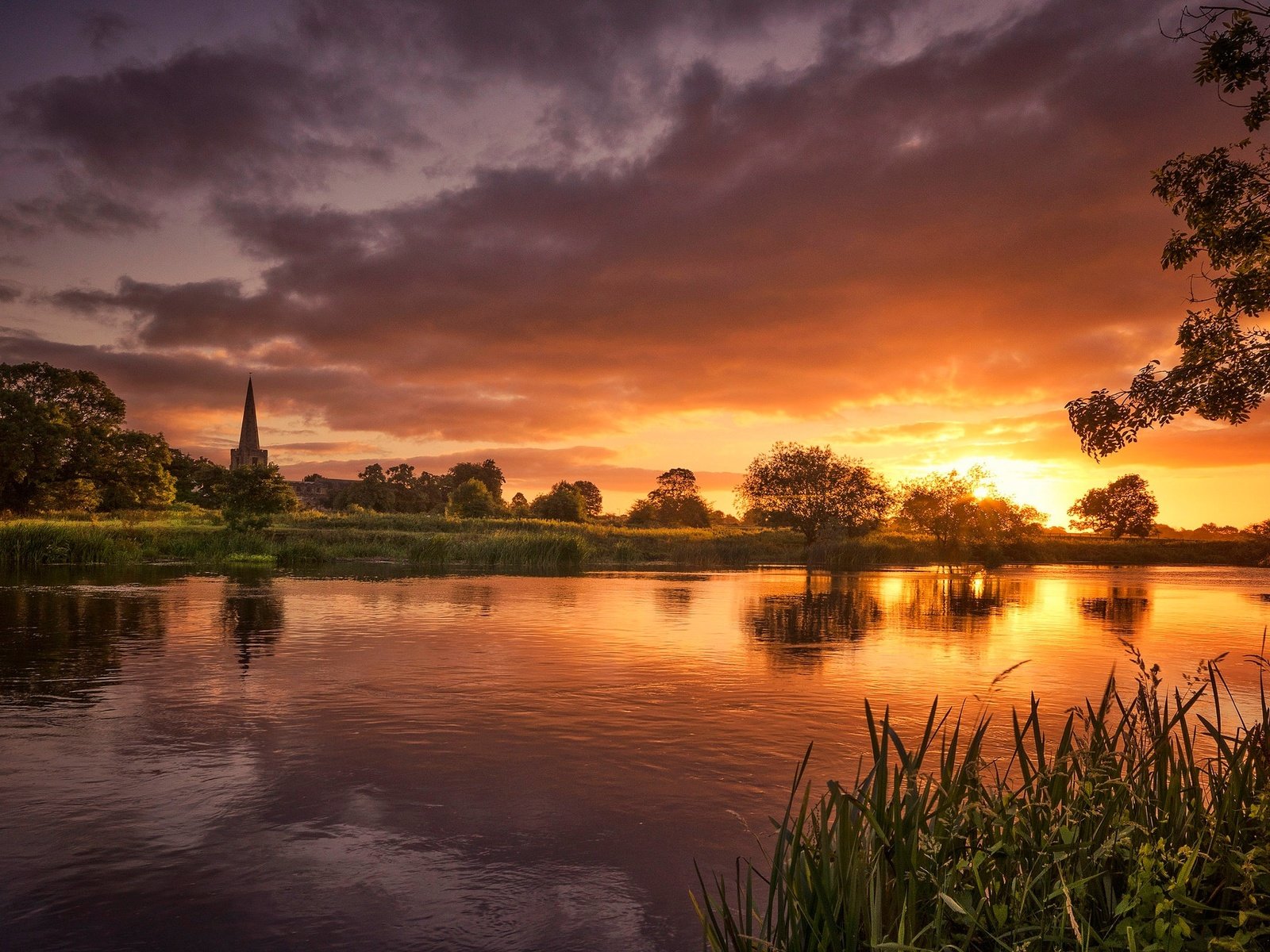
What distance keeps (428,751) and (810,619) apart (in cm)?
1847


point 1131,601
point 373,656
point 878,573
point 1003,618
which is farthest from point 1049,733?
point 878,573

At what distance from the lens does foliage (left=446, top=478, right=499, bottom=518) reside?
99.1 m

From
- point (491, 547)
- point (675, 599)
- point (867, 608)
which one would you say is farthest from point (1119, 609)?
point (491, 547)

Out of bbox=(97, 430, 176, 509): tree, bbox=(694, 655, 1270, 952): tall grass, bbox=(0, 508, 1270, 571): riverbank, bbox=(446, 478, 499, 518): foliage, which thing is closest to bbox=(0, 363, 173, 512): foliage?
bbox=(97, 430, 176, 509): tree

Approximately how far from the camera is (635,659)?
17672 mm

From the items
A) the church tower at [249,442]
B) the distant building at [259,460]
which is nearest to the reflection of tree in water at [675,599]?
the distant building at [259,460]

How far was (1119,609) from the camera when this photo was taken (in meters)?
31.7

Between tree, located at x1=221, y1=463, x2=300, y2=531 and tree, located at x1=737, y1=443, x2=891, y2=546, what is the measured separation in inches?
1743

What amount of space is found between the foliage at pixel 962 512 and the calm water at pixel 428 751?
37.6 meters

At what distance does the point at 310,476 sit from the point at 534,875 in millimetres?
156698

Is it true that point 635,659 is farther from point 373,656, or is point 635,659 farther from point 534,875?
point 534,875

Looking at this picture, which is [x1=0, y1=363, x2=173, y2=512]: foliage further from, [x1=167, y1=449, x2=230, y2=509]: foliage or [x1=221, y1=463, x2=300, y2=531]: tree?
[x1=167, y1=449, x2=230, y2=509]: foliage

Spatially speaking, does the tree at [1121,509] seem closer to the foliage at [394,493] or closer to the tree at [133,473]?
the foliage at [394,493]

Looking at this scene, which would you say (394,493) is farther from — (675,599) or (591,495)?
(675,599)
